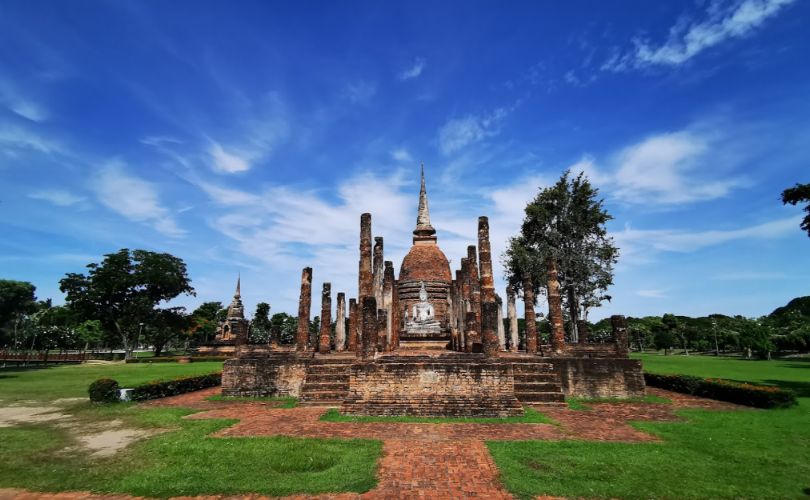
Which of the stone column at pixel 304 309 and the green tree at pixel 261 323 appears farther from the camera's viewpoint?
the green tree at pixel 261 323

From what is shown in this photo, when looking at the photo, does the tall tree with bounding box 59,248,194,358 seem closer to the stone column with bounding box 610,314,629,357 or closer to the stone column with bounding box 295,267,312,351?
the stone column with bounding box 295,267,312,351

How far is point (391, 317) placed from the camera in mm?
19141

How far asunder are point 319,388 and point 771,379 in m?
20.3

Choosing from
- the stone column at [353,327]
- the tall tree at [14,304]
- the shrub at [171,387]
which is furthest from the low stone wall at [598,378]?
the tall tree at [14,304]

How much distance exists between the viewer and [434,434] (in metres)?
9.25

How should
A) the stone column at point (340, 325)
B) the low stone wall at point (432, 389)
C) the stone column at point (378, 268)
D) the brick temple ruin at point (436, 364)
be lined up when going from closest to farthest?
the low stone wall at point (432, 389) < the brick temple ruin at point (436, 364) < the stone column at point (378, 268) < the stone column at point (340, 325)

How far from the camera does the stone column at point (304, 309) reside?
58.6 ft

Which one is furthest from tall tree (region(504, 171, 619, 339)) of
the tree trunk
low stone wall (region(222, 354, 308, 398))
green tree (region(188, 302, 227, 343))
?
green tree (region(188, 302, 227, 343))

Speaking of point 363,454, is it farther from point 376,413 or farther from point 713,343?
point 713,343

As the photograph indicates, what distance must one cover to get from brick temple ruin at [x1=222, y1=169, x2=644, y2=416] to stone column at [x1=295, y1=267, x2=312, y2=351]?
0.04m

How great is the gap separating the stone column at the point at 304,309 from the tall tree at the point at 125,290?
32.8m

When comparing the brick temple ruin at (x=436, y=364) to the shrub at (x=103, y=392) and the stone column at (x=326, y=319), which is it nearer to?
the stone column at (x=326, y=319)

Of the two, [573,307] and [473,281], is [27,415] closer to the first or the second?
[473,281]

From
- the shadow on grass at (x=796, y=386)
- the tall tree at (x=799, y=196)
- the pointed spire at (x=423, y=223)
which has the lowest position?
the shadow on grass at (x=796, y=386)
